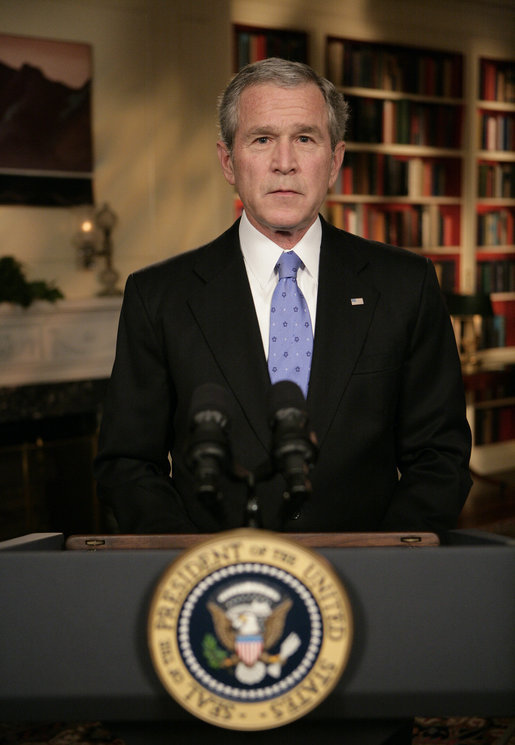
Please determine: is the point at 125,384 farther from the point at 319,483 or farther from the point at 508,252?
the point at 508,252

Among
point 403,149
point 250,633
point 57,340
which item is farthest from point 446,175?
point 250,633

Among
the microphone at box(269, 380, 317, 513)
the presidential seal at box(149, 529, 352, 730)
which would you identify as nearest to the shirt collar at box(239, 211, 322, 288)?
the microphone at box(269, 380, 317, 513)

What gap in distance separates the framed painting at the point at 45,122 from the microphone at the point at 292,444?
14.2 ft

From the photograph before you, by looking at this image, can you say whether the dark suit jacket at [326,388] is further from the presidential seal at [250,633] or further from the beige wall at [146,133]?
the beige wall at [146,133]

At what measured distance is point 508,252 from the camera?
6547 mm

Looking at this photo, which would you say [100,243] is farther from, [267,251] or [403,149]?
[267,251]

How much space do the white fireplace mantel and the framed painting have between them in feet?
2.10

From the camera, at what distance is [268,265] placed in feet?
4.64

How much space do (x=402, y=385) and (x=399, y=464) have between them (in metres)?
0.14

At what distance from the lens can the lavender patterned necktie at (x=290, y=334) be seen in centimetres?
135

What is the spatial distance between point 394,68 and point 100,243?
95.1 inches

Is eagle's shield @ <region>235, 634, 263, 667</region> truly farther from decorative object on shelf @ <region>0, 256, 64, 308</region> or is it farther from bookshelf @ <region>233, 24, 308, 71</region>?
bookshelf @ <region>233, 24, 308, 71</region>

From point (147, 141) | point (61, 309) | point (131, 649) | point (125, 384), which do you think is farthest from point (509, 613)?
point (147, 141)

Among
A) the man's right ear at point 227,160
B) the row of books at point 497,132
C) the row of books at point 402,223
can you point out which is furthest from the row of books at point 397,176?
the man's right ear at point 227,160
